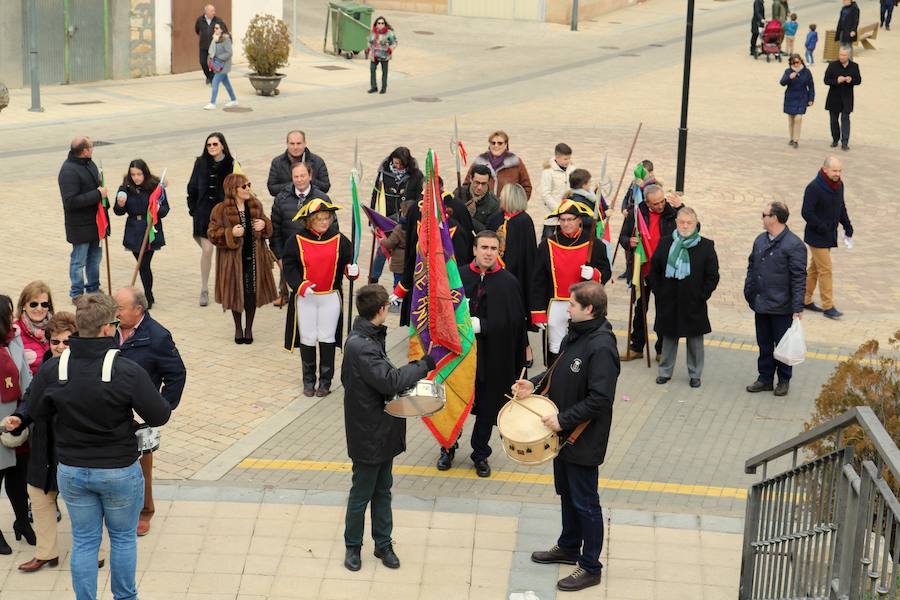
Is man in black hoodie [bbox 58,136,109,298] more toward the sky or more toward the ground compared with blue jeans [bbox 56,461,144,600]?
more toward the sky

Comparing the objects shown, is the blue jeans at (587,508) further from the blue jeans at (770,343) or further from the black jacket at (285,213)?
the black jacket at (285,213)

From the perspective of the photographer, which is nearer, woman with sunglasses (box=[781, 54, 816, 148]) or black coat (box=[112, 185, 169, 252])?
black coat (box=[112, 185, 169, 252])

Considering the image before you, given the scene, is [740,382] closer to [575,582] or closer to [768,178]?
[575,582]

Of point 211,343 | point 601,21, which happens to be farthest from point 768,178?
point 601,21

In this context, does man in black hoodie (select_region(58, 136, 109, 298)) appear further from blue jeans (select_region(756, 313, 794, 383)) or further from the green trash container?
the green trash container

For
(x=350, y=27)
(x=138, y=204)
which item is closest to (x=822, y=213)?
(x=138, y=204)

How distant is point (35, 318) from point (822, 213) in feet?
29.1

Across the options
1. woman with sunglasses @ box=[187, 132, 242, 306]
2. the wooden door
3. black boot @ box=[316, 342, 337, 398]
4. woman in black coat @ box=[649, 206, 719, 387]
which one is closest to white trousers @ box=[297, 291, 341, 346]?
black boot @ box=[316, 342, 337, 398]

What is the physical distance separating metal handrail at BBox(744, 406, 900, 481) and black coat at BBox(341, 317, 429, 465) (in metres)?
2.07

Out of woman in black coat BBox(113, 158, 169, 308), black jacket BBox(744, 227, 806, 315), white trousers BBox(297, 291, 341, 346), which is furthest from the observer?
woman in black coat BBox(113, 158, 169, 308)

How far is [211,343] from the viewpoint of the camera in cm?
1245

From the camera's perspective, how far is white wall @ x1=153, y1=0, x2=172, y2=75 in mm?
28656

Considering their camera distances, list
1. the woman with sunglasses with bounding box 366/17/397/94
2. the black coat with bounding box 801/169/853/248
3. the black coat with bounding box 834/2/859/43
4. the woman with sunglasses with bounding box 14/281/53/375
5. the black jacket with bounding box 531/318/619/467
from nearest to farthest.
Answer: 1. the black jacket with bounding box 531/318/619/467
2. the woman with sunglasses with bounding box 14/281/53/375
3. the black coat with bounding box 801/169/853/248
4. the woman with sunglasses with bounding box 366/17/397/94
5. the black coat with bounding box 834/2/859/43

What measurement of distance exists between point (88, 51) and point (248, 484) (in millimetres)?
20563
